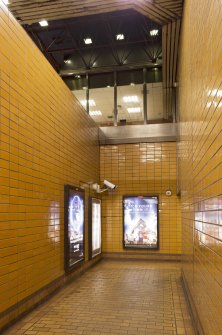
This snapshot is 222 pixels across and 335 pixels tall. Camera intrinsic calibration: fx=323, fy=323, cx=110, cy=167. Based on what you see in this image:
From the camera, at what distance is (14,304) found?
13.8ft

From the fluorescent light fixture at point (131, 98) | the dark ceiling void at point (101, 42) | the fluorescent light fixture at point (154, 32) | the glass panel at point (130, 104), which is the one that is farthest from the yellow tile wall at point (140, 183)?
the fluorescent light fixture at point (154, 32)

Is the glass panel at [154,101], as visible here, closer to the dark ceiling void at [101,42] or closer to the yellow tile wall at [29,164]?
the dark ceiling void at [101,42]

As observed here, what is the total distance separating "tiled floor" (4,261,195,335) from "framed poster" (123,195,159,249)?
7.38ft

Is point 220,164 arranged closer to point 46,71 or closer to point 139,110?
point 46,71

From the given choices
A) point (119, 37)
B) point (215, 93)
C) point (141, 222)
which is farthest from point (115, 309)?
point (119, 37)

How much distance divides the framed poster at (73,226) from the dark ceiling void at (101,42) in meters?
5.16

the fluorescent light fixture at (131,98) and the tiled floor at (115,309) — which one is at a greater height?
the fluorescent light fixture at (131,98)

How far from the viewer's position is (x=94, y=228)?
8.84m

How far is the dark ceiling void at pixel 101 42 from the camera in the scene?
9.47 meters

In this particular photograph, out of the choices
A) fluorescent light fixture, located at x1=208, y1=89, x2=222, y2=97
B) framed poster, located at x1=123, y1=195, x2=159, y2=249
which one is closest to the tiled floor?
framed poster, located at x1=123, y1=195, x2=159, y2=249

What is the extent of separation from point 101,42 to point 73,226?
21.4 feet

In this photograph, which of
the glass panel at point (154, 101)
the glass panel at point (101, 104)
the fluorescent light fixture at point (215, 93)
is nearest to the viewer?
the fluorescent light fixture at point (215, 93)

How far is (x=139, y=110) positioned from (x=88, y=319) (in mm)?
7832

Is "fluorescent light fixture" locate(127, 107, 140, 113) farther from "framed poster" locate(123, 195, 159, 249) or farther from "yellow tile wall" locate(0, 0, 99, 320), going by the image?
"yellow tile wall" locate(0, 0, 99, 320)
